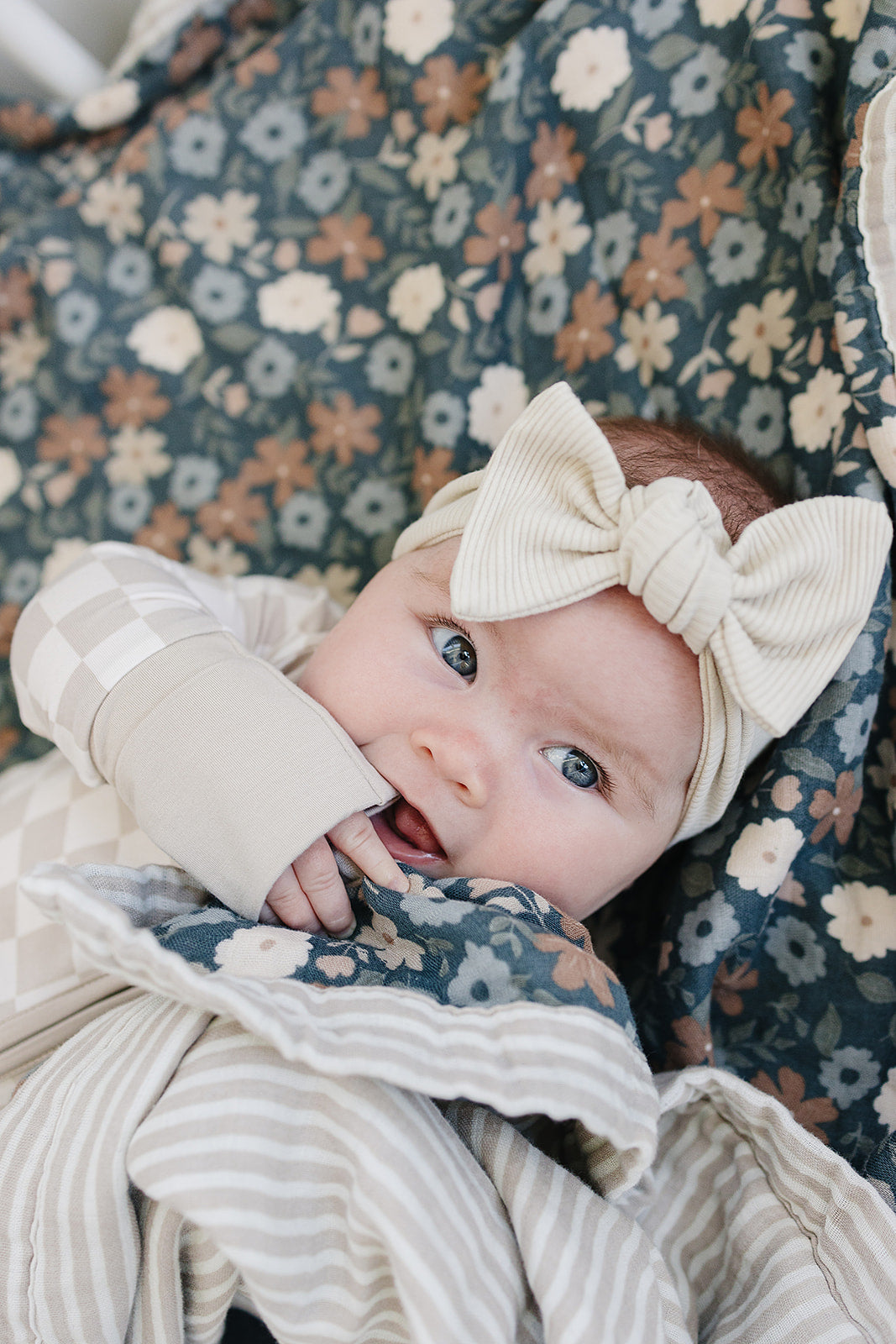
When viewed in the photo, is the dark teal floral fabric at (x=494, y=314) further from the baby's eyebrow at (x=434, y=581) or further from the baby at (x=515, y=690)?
the baby's eyebrow at (x=434, y=581)

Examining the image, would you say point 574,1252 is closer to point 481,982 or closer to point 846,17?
point 481,982

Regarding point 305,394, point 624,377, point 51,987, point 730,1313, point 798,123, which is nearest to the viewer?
point 730,1313

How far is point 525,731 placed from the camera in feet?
2.59

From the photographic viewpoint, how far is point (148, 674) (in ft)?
2.69

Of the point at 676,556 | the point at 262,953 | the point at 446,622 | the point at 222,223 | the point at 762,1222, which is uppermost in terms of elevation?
the point at 222,223

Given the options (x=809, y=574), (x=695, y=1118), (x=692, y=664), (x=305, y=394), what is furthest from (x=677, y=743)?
(x=305, y=394)

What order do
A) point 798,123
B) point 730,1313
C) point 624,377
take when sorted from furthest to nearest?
point 624,377
point 798,123
point 730,1313

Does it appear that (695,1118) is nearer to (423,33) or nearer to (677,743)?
(677,743)

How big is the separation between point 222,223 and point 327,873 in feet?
3.36

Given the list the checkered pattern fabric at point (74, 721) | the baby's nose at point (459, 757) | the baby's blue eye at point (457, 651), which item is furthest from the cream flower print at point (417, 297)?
the baby's nose at point (459, 757)

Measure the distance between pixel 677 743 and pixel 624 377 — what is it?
532mm

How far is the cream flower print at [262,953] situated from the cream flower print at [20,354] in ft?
3.44

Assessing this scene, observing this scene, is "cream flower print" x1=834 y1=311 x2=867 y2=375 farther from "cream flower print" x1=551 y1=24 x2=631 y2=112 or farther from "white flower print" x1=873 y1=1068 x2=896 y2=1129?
"white flower print" x1=873 y1=1068 x2=896 y2=1129

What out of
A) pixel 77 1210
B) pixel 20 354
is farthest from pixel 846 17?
pixel 77 1210
